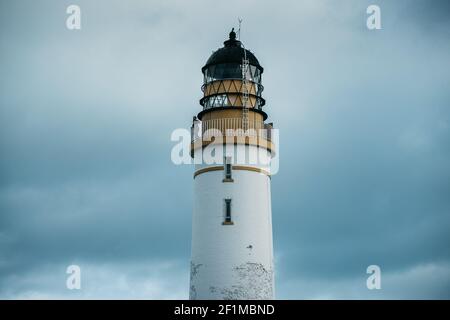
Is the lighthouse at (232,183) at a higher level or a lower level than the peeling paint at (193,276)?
higher

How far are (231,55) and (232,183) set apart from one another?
24.0 feet

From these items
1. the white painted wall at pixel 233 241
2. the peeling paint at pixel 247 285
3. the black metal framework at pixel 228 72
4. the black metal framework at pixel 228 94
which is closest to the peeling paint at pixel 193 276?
the white painted wall at pixel 233 241

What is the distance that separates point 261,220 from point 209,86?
321 inches

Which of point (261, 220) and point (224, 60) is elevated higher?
point (224, 60)

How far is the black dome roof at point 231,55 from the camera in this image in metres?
48.9

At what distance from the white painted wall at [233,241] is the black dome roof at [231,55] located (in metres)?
5.07

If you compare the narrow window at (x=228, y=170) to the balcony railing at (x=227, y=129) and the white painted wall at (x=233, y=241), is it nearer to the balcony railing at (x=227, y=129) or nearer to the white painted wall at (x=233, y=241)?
the white painted wall at (x=233, y=241)

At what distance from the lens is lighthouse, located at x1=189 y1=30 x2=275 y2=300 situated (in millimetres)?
46250

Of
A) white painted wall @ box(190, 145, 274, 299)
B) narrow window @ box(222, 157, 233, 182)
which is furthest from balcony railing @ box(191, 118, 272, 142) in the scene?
narrow window @ box(222, 157, 233, 182)
